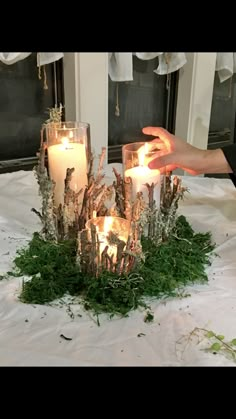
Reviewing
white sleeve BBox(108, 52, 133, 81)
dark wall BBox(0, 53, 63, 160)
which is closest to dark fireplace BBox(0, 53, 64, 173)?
dark wall BBox(0, 53, 63, 160)

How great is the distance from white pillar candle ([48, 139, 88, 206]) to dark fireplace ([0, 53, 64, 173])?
2.91 feet

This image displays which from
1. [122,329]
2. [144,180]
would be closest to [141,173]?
[144,180]

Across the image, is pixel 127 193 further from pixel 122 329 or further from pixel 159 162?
pixel 122 329

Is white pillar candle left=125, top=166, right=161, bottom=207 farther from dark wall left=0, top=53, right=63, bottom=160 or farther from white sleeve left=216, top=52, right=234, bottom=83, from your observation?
white sleeve left=216, top=52, right=234, bottom=83

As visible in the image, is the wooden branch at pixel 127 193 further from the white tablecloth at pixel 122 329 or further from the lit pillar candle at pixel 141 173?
the white tablecloth at pixel 122 329

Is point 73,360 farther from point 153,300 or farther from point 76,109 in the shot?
point 76,109

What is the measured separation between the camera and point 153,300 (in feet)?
2.08

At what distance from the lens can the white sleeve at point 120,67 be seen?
1620 millimetres

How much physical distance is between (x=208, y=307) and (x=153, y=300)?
0.08 meters

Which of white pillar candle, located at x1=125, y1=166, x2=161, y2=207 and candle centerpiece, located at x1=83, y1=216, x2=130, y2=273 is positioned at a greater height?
white pillar candle, located at x1=125, y1=166, x2=161, y2=207

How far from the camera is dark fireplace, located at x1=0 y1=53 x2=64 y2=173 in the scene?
5.24 feet

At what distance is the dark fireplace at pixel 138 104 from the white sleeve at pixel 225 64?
0.67ft

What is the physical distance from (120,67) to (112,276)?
1.22 meters
